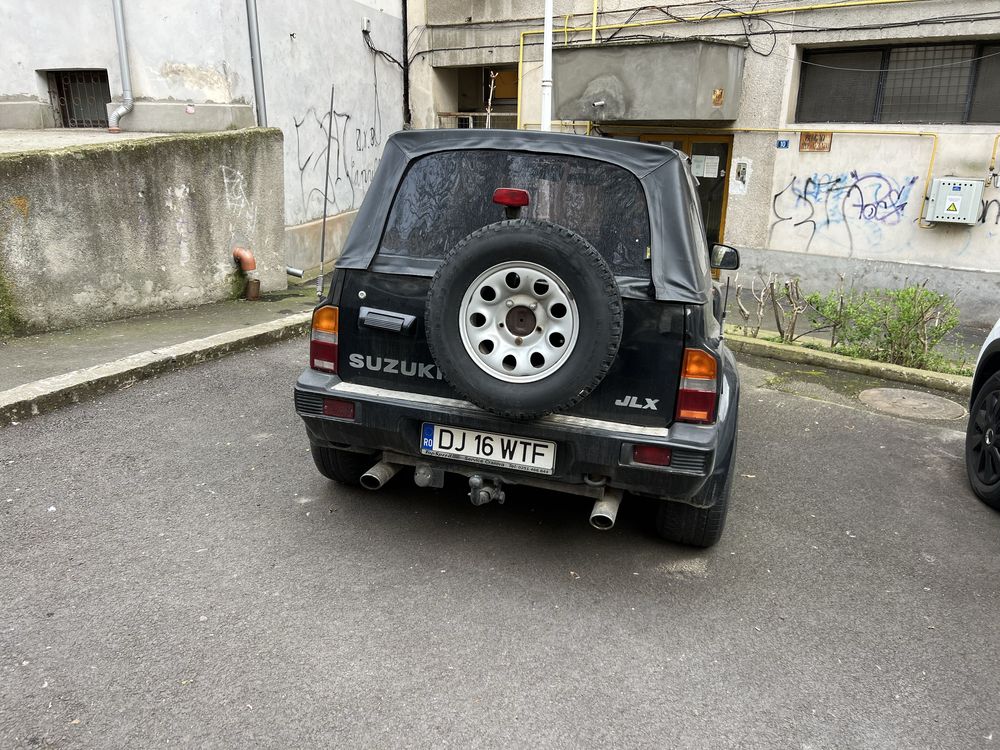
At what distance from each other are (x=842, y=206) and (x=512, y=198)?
9288mm

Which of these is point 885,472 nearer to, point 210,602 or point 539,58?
point 210,602

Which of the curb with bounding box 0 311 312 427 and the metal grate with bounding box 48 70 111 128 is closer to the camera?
the curb with bounding box 0 311 312 427

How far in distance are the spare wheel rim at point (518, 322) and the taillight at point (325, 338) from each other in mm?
717

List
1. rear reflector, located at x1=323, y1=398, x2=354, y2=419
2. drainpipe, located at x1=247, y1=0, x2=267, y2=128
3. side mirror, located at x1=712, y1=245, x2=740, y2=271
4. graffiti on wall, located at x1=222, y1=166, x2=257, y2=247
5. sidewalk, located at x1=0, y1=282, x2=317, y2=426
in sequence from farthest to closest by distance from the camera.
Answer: drainpipe, located at x1=247, y1=0, x2=267, y2=128 → graffiti on wall, located at x1=222, y1=166, x2=257, y2=247 → sidewalk, located at x1=0, y1=282, x2=317, y2=426 → side mirror, located at x1=712, y1=245, x2=740, y2=271 → rear reflector, located at x1=323, y1=398, x2=354, y2=419

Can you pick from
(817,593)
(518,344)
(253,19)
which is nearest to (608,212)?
(518,344)

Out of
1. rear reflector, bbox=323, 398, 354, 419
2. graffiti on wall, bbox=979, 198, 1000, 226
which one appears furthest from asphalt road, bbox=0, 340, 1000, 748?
graffiti on wall, bbox=979, 198, 1000, 226

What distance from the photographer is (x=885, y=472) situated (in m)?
4.62

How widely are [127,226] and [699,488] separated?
6.18 metres

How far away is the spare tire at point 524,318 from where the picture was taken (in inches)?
110

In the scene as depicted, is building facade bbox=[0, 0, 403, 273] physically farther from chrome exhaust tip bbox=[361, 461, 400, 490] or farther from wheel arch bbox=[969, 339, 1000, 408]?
wheel arch bbox=[969, 339, 1000, 408]

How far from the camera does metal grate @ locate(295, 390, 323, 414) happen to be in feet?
10.9

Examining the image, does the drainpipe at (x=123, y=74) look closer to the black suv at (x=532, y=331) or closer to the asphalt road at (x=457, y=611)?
the asphalt road at (x=457, y=611)

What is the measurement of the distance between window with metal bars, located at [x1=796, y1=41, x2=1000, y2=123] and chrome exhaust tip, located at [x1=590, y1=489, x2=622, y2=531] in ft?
30.7

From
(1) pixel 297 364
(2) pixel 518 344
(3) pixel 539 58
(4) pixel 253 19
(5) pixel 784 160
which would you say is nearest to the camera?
(2) pixel 518 344
